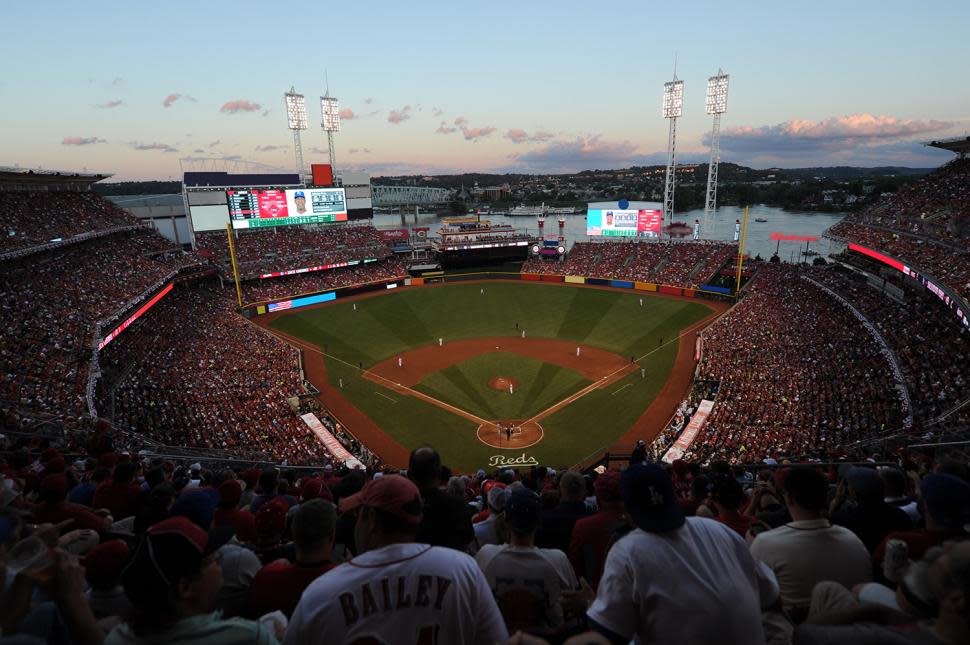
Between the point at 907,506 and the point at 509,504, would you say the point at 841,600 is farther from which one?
the point at 907,506

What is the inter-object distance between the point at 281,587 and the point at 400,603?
4.82 feet

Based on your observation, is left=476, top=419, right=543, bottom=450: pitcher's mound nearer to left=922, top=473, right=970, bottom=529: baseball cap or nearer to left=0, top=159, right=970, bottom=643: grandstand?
left=0, top=159, right=970, bottom=643: grandstand

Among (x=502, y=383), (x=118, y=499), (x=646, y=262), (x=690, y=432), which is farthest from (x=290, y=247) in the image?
(x=118, y=499)

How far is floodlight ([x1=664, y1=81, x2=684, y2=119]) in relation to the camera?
186 feet

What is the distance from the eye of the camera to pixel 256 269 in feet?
164

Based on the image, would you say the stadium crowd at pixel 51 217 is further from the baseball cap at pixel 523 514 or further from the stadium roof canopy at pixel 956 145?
the stadium roof canopy at pixel 956 145

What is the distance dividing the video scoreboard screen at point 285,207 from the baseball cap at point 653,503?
5816cm

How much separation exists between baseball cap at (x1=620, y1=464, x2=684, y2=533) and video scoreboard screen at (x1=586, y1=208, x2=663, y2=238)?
55213mm

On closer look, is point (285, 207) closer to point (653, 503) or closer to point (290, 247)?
point (290, 247)

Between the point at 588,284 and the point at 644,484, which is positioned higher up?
the point at 644,484

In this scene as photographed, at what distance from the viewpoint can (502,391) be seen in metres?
30.1

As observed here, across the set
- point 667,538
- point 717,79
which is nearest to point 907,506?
point 667,538

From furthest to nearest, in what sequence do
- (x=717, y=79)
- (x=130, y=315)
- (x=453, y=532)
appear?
(x=717, y=79) → (x=130, y=315) → (x=453, y=532)

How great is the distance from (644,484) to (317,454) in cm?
2185
